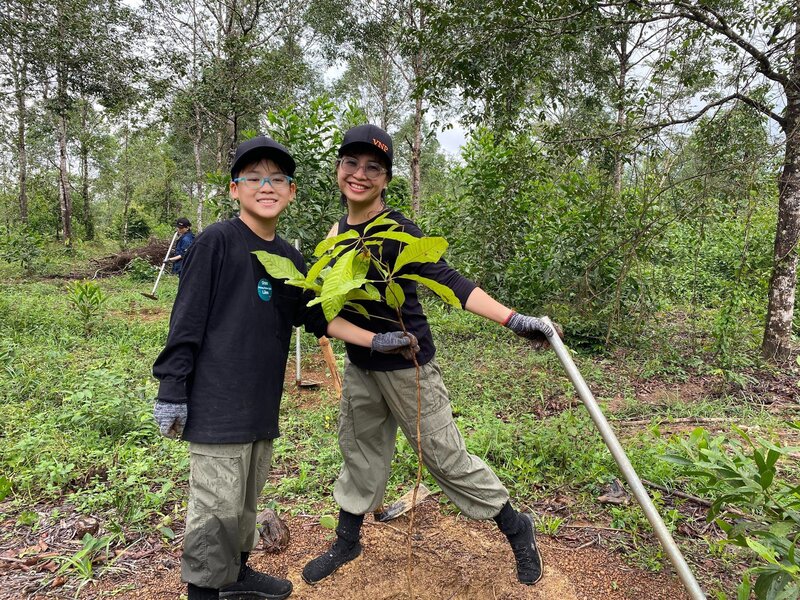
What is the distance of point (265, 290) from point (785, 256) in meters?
5.07

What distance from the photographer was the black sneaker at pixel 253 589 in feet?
6.61

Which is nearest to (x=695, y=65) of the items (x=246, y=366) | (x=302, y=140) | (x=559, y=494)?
(x=302, y=140)

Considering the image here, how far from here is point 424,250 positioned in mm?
1626

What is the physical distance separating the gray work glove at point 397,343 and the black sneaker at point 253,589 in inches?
45.6

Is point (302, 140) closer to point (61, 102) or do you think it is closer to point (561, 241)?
point (561, 241)

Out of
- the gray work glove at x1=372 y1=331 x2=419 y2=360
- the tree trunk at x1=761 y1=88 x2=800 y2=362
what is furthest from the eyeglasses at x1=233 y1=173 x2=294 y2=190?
the tree trunk at x1=761 y1=88 x2=800 y2=362

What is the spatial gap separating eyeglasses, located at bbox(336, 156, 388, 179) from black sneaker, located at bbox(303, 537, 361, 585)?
5.43 feet

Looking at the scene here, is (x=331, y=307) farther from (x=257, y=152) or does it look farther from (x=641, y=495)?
(x=641, y=495)

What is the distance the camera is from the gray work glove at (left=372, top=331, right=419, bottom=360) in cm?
170

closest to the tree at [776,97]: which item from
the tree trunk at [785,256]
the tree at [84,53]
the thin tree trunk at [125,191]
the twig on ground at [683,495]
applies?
the tree trunk at [785,256]

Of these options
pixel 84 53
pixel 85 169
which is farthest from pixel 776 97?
pixel 85 169

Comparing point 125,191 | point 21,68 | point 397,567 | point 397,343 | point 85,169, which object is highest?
point 21,68

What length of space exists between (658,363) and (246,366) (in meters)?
4.66

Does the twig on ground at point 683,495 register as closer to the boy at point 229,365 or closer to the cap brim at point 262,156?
the boy at point 229,365
